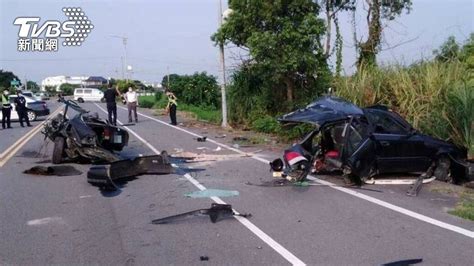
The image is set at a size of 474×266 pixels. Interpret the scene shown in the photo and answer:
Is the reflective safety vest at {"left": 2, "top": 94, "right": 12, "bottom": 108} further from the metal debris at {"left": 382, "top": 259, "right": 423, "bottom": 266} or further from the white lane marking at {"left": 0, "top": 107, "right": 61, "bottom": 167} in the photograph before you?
the metal debris at {"left": 382, "top": 259, "right": 423, "bottom": 266}

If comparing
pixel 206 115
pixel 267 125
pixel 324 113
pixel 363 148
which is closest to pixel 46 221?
pixel 324 113

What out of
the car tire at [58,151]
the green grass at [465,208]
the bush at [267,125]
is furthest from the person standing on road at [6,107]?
the green grass at [465,208]

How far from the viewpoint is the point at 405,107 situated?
1459 centimetres

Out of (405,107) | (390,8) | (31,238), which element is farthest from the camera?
(390,8)

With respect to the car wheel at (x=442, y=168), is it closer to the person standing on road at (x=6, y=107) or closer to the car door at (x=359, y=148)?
the car door at (x=359, y=148)

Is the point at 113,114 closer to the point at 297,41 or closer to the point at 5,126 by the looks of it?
the point at 5,126

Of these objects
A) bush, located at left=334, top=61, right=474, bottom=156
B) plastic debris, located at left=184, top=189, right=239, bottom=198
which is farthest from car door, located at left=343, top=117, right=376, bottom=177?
bush, located at left=334, top=61, right=474, bottom=156

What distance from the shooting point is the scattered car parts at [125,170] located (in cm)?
934

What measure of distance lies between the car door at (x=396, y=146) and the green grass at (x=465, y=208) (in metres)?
1.17

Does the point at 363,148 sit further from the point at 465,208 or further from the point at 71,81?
the point at 71,81

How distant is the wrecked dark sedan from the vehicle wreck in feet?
14.4

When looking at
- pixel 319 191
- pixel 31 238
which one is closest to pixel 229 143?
pixel 319 191

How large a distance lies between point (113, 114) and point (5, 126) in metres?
5.76

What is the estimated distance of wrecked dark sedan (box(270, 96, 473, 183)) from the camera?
31.4ft
